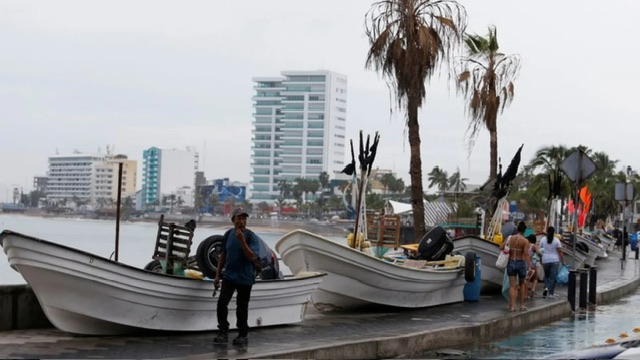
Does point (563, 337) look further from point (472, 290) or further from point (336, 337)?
point (336, 337)

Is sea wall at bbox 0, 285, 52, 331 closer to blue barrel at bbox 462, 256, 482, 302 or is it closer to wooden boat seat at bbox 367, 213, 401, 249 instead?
blue barrel at bbox 462, 256, 482, 302

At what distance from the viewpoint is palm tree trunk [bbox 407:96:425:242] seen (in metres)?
26.7

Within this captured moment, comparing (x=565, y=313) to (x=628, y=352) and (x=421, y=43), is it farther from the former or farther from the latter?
(x=628, y=352)

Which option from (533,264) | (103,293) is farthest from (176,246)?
(533,264)

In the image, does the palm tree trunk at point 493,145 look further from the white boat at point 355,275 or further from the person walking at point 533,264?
the white boat at point 355,275

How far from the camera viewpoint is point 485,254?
21.5 m

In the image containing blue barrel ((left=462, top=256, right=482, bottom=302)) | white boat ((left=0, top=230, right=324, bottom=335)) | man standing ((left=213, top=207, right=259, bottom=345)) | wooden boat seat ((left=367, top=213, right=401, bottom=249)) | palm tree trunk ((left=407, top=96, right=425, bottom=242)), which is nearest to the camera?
white boat ((left=0, top=230, right=324, bottom=335))

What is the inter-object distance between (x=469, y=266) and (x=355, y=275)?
10.7 feet

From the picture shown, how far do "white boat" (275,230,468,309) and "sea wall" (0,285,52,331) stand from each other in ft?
14.5

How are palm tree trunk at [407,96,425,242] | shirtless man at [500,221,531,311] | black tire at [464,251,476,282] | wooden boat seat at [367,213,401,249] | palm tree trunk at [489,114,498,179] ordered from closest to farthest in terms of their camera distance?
shirtless man at [500,221,531,311] < black tire at [464,251,476,282] < wooden boat seat at [367,213,401,249] < palm tree trunk at [407,96,425,242] < palm tree trunk at [489,114,498,179]

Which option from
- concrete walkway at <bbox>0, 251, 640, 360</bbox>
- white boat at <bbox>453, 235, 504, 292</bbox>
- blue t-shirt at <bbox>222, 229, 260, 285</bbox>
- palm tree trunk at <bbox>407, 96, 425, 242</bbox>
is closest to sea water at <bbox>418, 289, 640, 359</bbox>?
concrete walkway at <bbox>0, 251, 640, 360</bbox>

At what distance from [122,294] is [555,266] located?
12.1 m

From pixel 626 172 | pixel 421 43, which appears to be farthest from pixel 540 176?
pixel 421 43

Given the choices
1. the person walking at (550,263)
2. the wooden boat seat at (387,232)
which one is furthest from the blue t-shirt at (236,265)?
the person walking at (550,263)
